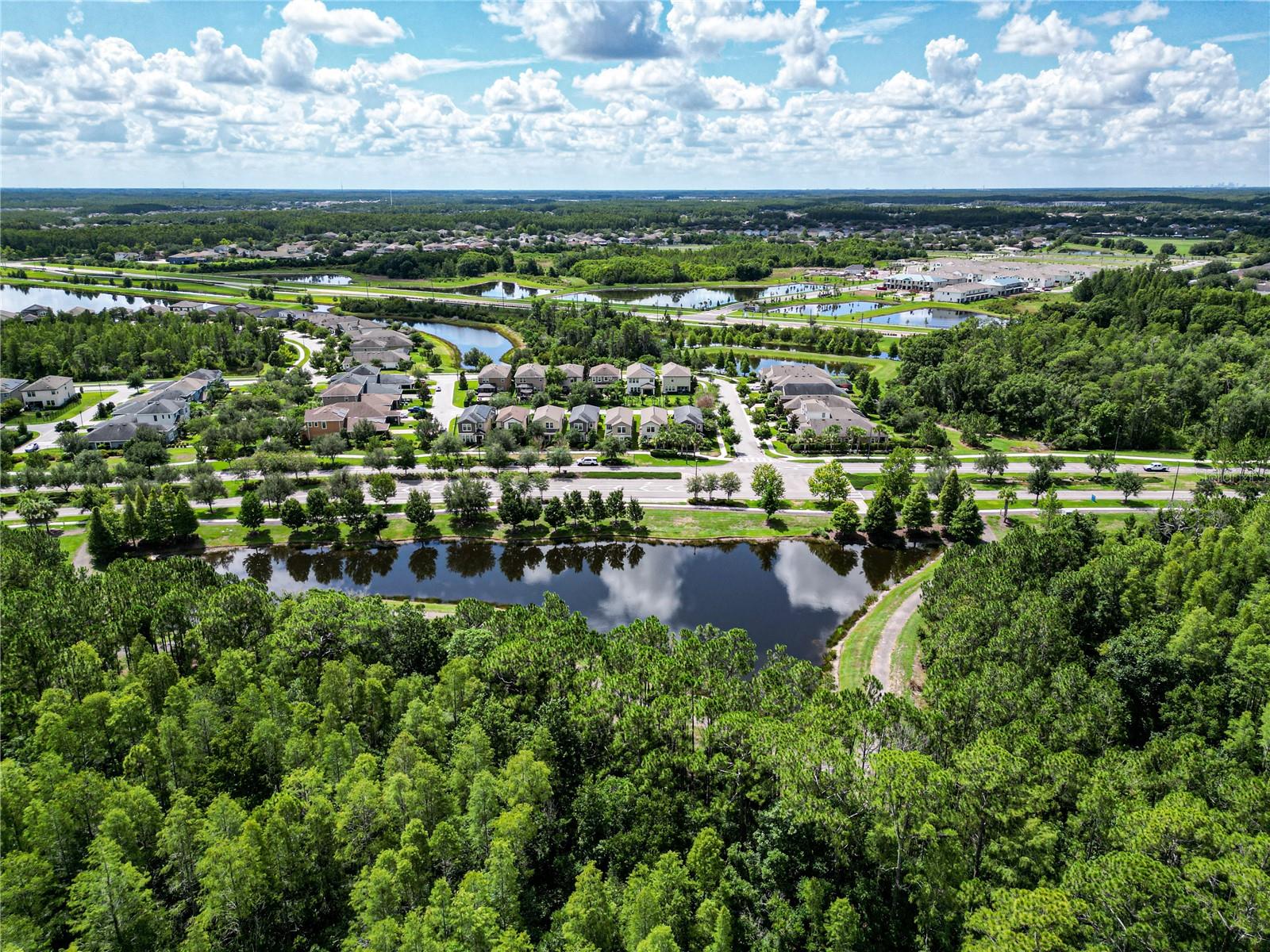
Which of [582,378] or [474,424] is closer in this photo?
[474,424]

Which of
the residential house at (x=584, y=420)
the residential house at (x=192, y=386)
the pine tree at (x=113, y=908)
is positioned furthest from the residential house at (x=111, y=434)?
the pine tree at (x=113, y=908)

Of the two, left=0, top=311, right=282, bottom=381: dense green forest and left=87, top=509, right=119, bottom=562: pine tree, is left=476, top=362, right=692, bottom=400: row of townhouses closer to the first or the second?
left=0, top=311, right=282, bottom=381: dense green forest

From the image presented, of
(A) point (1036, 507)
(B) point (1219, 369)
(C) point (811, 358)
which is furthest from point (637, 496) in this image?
(B) point (1219, 369)

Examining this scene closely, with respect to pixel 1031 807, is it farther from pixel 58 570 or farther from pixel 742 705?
pixel 58 570

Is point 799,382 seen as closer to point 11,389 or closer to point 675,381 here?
point 675,381

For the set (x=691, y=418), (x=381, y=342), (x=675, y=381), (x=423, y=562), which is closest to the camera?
(x=423, y=562)

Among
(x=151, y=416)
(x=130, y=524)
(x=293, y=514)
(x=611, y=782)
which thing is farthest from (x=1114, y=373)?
(x=151, y=416)

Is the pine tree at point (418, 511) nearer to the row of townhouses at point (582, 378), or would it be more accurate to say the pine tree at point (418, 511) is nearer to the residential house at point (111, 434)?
the row of townhouses at point (582, 378)
